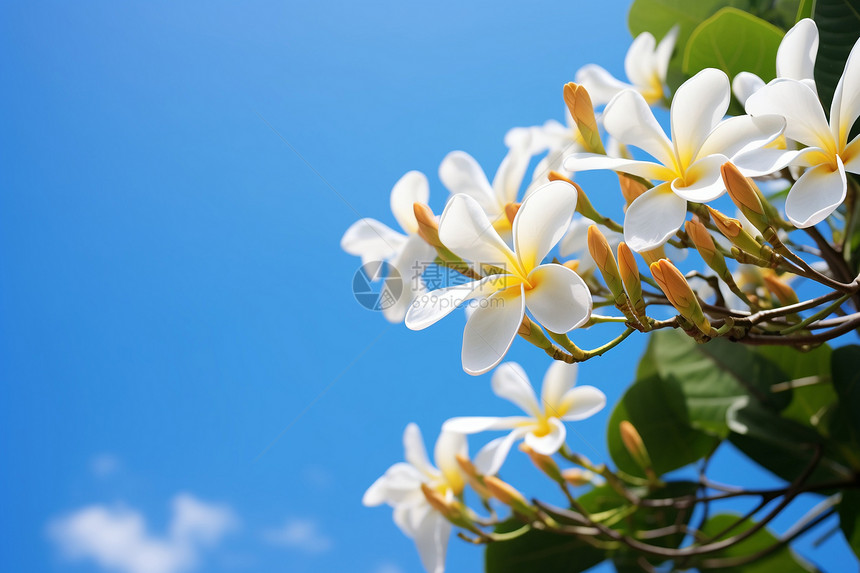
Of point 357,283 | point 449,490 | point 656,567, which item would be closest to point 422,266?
point 357,283

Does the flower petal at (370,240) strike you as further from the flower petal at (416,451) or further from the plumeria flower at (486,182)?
the flower petal at (416,451)

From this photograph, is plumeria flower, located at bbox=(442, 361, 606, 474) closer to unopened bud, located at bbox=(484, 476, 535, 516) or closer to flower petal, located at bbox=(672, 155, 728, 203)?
unopened bud, located at bbox=(484, 476, 535, 516)

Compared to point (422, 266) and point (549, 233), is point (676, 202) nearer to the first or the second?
point (549, 233)

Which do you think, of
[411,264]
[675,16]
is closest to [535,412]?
[411,264]

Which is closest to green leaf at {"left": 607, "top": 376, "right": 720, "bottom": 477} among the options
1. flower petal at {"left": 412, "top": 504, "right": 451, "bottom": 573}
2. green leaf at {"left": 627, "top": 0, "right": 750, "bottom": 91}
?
flower petal at {"left": 412, "top": 504, "right": 451, "bottom": 573}

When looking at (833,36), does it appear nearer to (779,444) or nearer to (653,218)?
(653,218)
